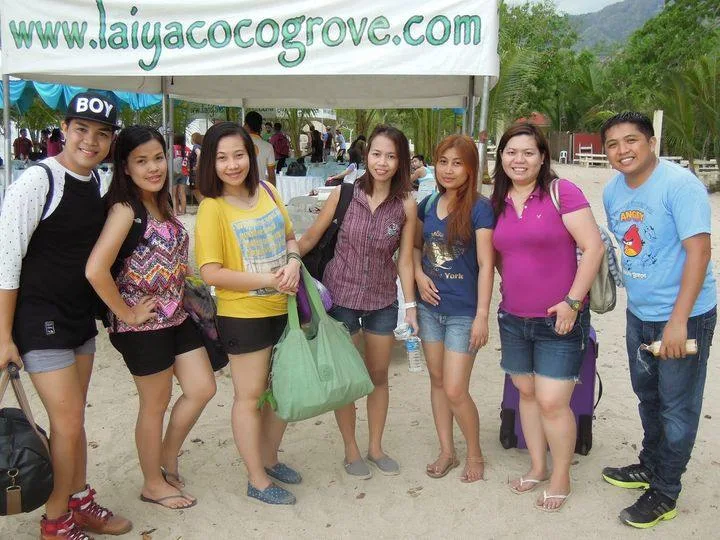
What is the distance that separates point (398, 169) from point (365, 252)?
433mm

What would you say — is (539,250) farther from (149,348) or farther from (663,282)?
(149,348)

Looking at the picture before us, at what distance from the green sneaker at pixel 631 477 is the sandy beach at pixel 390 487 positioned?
0.05 meters

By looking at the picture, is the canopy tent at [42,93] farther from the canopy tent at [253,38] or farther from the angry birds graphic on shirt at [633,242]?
the angry birds graphic on shirt at [633,242]

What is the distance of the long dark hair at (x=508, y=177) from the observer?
2.83m

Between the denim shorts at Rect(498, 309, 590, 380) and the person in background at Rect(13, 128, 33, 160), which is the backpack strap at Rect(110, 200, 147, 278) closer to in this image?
the denim shorts at Rect(498, 309, 590, 380)

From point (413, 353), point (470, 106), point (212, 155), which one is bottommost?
point (413, 353)

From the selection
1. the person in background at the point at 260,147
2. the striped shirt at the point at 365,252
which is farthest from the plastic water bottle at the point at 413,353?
the person in background at the point at 260,147

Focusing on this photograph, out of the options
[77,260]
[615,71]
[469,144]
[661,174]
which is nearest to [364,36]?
[469,144]

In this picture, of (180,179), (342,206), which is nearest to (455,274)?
(342,206)

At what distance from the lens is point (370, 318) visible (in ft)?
10.3

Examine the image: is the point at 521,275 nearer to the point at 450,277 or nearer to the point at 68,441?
the point at 450,277

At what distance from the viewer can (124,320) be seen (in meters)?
2.63

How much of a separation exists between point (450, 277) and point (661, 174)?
1.03 m

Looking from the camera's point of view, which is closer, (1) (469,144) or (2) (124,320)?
(2) (124,320)
